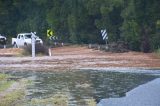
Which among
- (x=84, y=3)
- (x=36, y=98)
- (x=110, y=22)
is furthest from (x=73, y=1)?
(x=36, y=98)

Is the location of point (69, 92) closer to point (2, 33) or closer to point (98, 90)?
point (98, 90)

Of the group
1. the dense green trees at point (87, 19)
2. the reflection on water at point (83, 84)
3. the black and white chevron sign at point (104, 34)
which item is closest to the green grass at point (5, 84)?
the reflection on water at point (83, 84)

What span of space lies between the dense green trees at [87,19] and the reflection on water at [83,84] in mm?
24984

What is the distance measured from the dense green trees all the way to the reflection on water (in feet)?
82.0

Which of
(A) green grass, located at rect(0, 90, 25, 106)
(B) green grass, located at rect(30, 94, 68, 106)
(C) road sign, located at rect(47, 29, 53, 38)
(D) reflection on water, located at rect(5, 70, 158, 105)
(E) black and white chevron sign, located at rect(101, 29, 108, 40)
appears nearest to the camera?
(B) green grass, located at rect(30, 94, 68, 106)

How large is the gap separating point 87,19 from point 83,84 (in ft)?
152

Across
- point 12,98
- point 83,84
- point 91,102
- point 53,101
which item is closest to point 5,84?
point 83,84

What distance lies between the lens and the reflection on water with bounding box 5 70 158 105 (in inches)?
665

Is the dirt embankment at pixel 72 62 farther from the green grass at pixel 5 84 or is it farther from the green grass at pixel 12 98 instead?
the green grass at pixel 12 98

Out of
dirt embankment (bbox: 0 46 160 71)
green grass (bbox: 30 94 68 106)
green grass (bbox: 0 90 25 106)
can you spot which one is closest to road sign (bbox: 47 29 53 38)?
dirt embankment (bbox: 0 46 160 71)

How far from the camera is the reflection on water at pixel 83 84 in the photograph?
1689 cm

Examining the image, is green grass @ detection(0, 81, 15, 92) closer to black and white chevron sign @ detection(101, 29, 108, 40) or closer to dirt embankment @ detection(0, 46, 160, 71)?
dirt embankment @ detection(0, 46, 160, 71)

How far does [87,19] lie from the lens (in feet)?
218

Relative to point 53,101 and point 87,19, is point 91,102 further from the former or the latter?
point 87,19
